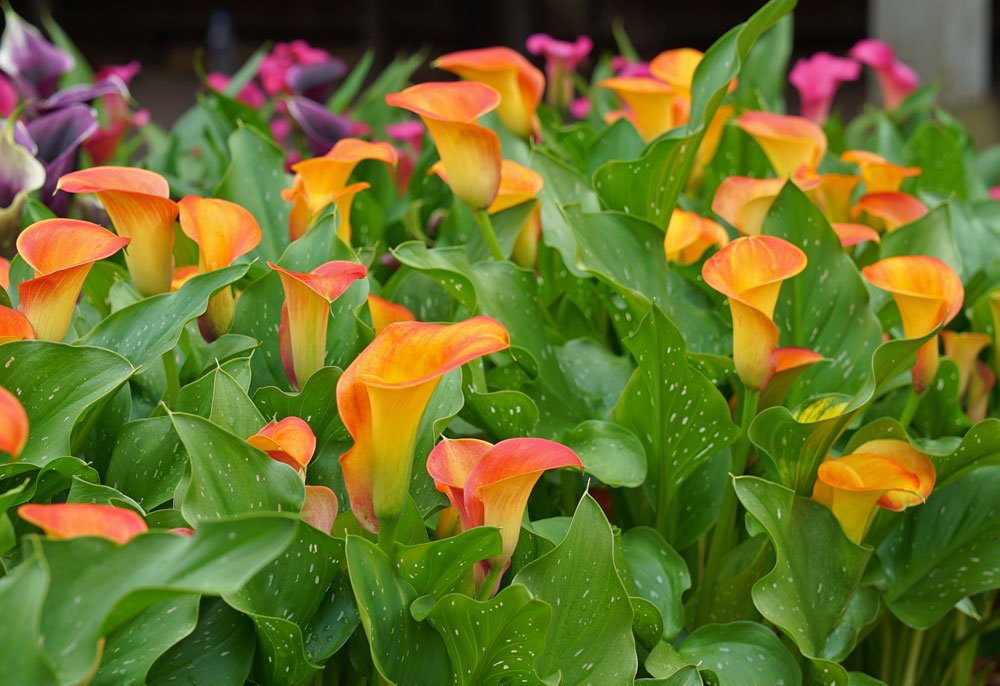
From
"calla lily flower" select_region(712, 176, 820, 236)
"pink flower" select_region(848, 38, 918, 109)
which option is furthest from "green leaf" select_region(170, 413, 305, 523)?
"pink flower" select_region(848, 38, 918, 109)

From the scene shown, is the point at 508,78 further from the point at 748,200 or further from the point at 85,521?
the point at 85,521

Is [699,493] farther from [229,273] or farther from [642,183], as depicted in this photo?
[229,273]

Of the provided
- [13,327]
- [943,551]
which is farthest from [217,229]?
[943,551]

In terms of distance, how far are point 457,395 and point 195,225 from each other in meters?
0.24

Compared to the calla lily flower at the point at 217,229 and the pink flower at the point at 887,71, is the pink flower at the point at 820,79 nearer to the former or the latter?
the pink flower at the point at 887,71

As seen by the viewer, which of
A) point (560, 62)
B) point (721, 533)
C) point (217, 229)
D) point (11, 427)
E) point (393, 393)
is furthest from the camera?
point (560, 62)

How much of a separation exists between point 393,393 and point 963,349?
26.8 inches

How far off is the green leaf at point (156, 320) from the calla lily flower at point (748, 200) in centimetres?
51

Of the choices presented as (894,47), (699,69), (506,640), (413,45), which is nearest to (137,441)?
(506,640)

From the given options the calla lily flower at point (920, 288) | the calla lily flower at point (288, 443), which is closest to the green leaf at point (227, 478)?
the calla lily flower at point (288, 443)

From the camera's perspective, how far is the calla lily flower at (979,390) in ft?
3.75

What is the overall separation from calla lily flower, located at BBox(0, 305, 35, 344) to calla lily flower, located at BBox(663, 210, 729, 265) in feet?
1.87

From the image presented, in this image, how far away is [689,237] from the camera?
1.10 m

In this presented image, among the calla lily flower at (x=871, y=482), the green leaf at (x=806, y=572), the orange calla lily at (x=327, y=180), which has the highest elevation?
the orange calla lily at (x=327, y=180)
